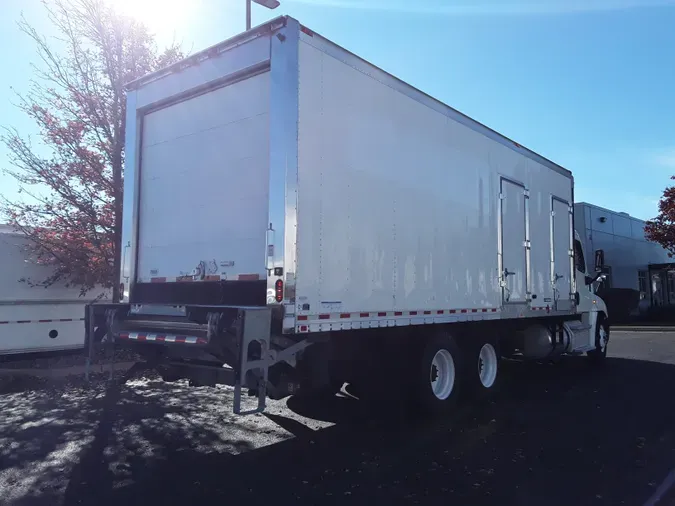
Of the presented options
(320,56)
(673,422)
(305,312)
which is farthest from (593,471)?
(320,56)

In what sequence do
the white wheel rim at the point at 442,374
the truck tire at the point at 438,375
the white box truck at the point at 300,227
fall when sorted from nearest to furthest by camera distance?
the white box truck at the point at 300,227
the truck tire at the point at 438,375
the white wheel rim at the point at 442,374

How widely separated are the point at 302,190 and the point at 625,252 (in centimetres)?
3194

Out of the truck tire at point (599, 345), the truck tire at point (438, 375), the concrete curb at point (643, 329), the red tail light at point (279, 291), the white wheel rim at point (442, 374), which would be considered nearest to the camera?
the red tail light at point (279, 291)

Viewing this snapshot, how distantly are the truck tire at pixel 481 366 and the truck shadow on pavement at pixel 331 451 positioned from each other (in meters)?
0.26

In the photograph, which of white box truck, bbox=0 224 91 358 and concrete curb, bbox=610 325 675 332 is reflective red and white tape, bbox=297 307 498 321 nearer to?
white box truck, bbox=0 224 91 358

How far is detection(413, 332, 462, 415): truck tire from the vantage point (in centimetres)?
693

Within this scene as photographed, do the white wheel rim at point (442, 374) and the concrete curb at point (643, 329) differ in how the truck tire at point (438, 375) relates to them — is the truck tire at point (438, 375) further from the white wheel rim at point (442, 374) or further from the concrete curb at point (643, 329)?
the concrete curb at point (643, 329)

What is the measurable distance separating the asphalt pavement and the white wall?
21.2 metres

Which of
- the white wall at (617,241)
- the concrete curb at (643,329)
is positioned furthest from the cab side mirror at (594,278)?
the white wall at (617,241)

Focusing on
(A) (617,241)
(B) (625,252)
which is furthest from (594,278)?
(B) (625,252)

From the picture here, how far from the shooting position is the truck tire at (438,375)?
6.93 m

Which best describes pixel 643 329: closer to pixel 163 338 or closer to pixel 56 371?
pixel 56 371

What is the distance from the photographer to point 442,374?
7664 mm

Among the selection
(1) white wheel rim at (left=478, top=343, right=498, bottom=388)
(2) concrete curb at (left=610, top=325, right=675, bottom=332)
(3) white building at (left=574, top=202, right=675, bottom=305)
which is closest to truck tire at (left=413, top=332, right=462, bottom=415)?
(1) white wheel rim at (left=478, top=343, right=498, bottom=388)
